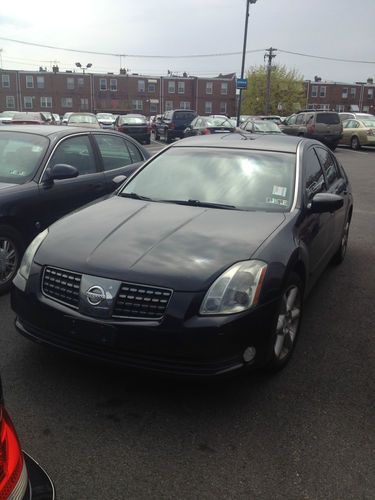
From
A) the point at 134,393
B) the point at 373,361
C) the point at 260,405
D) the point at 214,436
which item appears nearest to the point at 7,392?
the point at 134,393

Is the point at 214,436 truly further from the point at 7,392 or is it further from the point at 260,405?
the point at 7,392

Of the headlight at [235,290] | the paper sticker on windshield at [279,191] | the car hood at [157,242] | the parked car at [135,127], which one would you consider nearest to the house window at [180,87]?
the parked car at [135,127]

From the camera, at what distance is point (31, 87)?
7144 centimetres

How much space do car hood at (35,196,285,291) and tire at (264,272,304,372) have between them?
41 centimetres

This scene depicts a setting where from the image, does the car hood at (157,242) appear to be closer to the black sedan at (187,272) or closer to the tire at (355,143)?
the black sedan at (187,272)

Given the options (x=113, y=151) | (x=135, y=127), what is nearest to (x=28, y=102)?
(x=135, y=127)

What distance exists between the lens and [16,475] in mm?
1467

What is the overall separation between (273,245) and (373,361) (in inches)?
48.0

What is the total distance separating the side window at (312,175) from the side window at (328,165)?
21 cm

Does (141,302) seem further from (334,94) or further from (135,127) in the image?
(334,94)

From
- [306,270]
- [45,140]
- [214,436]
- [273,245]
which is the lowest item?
[214,436]

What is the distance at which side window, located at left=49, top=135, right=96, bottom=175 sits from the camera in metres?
5.55

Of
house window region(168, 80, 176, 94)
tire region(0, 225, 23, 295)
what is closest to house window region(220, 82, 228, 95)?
house window region(168, 80, 176, 94)

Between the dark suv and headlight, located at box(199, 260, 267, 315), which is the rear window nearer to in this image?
the dark suv
